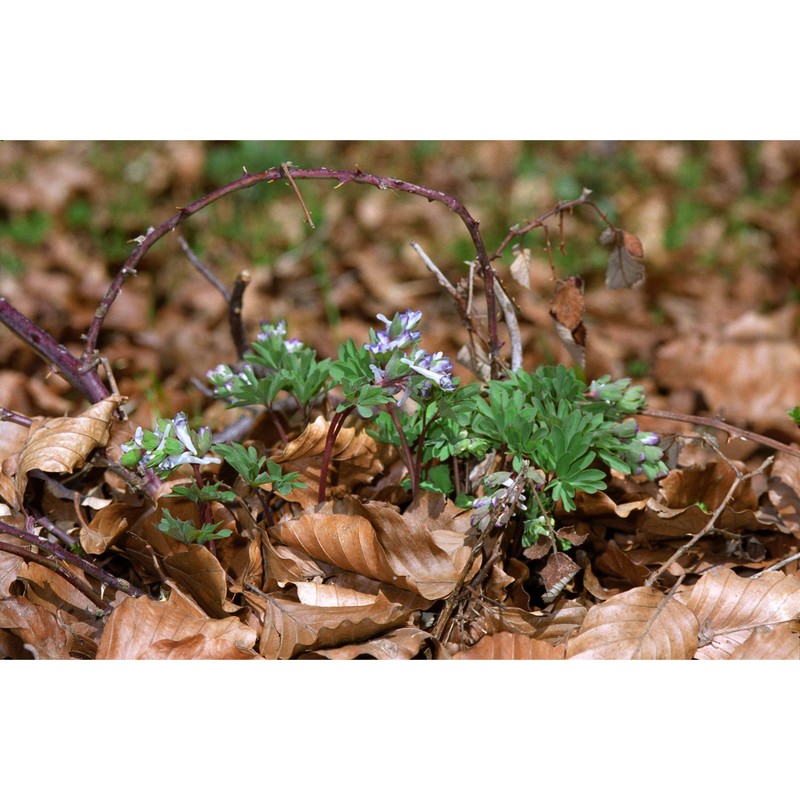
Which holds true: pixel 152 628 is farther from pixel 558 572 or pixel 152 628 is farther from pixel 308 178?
pixel 308 178

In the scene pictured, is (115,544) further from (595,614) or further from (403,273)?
(403,273)

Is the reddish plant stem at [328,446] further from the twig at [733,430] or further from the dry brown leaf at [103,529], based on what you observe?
the twig at [733,430]

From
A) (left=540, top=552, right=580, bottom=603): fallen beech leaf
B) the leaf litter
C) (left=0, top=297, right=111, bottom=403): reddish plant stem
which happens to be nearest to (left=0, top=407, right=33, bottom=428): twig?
the leaf litter

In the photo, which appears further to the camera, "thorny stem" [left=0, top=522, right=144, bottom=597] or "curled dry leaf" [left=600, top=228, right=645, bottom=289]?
"curled dry leaf" [left=600, top=228, right=645, bottom=289]

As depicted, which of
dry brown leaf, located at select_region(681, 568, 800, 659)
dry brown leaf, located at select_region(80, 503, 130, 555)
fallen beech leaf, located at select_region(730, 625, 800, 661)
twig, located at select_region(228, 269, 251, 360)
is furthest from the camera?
twig, located at select_region(228, 269, 251, 360)

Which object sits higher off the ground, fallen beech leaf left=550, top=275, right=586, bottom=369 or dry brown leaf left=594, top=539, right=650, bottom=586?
fallen beech leaf left=550, top=275, right=586, bottom=369

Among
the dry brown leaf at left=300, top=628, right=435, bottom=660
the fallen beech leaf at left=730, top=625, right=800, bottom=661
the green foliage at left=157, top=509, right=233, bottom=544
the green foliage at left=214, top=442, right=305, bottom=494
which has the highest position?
the green foliage at left=214, top=442, right=305, bottom=494

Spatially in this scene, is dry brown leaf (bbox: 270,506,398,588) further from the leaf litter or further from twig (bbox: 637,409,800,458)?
twig (bbox: 637,409,800,458)
